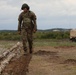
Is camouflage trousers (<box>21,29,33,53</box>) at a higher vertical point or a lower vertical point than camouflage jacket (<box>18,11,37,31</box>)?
lower

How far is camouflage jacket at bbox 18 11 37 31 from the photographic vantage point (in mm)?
16250

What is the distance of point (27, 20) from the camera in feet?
53.6

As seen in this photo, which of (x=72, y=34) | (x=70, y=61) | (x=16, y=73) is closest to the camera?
(x=16, y=73)

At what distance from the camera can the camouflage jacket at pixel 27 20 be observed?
640 inches

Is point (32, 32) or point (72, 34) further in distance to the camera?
point (72, 34)

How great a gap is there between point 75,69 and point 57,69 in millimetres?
520

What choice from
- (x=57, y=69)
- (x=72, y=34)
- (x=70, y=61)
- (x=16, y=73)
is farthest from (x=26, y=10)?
(x=72, y=34)

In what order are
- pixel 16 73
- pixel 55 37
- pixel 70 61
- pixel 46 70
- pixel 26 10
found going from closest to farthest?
pixel 16 73 → pixel 46 70 → pixel 70 61 → pixel 26 10 → pixel 55 37

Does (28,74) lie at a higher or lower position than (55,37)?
higher

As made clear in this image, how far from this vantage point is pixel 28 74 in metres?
9.92

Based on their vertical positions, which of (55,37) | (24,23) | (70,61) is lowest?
(55,37)

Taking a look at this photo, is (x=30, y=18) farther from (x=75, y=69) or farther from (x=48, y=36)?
(x=48, y=36)

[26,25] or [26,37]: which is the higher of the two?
[26,25]

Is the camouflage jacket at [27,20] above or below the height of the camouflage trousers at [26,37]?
above
